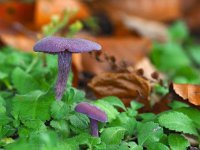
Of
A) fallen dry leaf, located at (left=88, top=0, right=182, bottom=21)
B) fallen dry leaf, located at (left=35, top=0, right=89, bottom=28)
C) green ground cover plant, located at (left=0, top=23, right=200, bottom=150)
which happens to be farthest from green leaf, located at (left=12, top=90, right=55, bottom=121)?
fallen dry leaf, located at (left=88, top=0, right=182, bottom=21)

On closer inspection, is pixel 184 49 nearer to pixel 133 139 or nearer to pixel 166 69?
pixel 166 69

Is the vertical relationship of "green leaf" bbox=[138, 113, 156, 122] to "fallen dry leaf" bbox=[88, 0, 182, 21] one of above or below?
below

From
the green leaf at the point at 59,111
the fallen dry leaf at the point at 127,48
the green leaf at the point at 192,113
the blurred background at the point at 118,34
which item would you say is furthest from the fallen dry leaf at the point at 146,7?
the green leaf at the point at 59,111

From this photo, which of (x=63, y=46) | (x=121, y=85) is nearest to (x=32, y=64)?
(x=121, y=85)

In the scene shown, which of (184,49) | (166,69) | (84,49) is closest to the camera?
(84,49)

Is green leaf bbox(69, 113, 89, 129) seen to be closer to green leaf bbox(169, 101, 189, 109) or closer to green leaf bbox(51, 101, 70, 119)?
green leaf bbox(51, 101, 70, 119)

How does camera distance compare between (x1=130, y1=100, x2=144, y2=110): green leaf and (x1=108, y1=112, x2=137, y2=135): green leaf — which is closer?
(x1=108, y1=112, x2=137, y2=135): green leaf

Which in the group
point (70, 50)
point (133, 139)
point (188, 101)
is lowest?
point (133, 139)

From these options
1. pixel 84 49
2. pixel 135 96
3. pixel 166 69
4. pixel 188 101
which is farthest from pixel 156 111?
pixel 166 69
